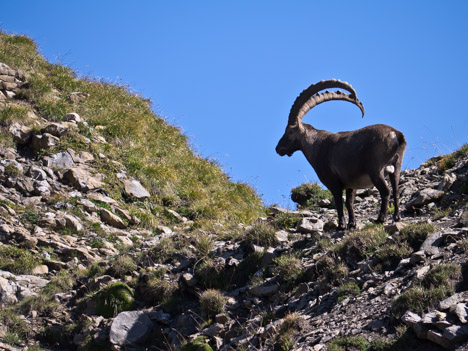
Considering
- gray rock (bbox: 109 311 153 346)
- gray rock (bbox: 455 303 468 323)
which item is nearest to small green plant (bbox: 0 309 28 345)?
gray rock (bbox: 109 311 153 346)

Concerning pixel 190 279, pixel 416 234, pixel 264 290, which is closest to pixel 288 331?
pixel 264 290

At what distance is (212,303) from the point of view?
873cm

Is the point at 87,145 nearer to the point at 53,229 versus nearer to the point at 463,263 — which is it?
the point at 53,229

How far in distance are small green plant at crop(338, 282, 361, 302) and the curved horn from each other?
4.40m

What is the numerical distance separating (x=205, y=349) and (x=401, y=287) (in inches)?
107

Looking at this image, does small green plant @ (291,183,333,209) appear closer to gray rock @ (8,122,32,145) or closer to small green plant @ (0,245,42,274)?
small green plant @ (0,245,42,274)

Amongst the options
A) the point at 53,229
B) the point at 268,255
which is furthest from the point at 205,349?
the point at 53,229

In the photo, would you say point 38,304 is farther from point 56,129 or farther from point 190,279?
point 56,129

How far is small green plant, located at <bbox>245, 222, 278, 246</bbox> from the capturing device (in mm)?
10219

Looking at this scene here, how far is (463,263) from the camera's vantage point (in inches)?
273

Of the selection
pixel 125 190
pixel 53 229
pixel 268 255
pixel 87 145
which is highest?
pixel 87 145

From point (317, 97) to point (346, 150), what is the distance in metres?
1.79

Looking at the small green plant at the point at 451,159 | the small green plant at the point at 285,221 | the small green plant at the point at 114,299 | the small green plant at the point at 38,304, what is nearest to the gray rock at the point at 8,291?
the small green plant at the point at 38,304

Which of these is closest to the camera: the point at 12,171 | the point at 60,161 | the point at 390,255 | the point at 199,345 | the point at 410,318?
the point at 410,318
